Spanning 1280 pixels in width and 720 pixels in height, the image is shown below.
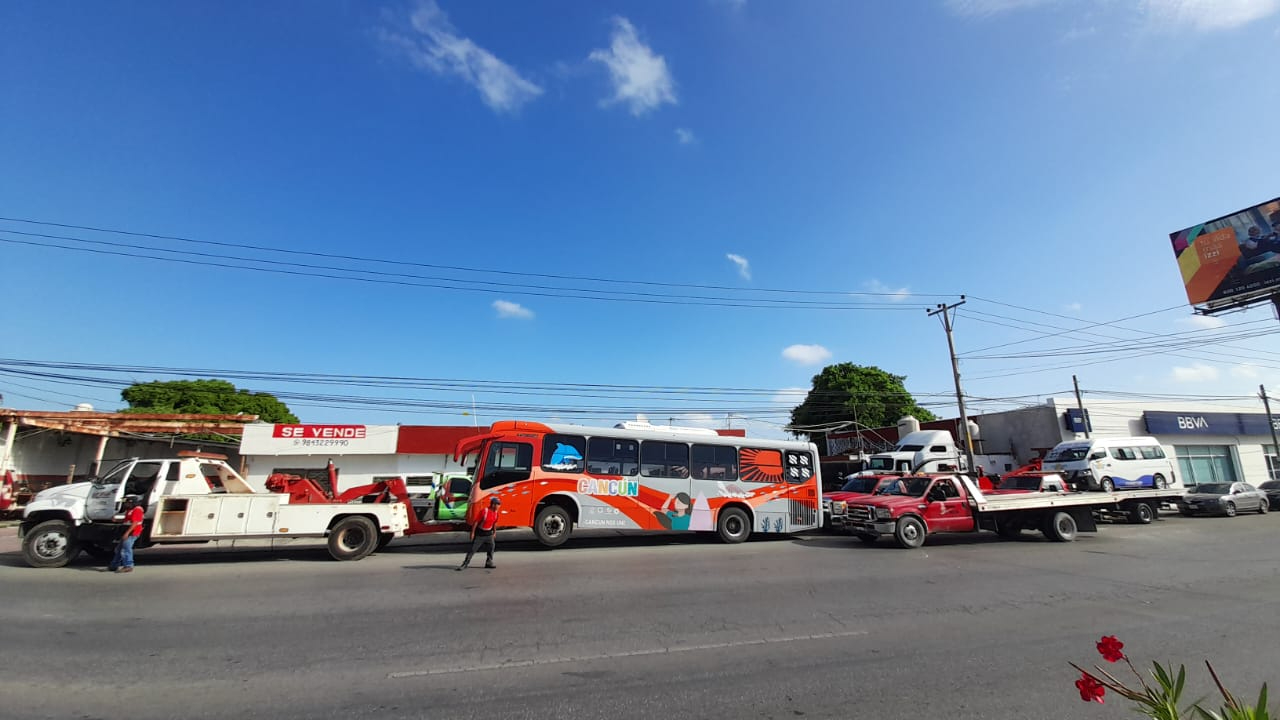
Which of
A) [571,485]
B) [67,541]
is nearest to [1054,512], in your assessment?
[571,485]

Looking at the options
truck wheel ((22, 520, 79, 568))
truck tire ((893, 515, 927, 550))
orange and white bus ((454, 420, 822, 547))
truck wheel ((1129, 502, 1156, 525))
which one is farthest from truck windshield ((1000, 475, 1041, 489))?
truck wheel ((22, 520, 79, 568))

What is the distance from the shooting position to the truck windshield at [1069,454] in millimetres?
24156

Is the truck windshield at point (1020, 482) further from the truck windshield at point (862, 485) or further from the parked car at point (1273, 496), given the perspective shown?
the parked car at point (1273, 496)

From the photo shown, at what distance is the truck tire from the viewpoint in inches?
545

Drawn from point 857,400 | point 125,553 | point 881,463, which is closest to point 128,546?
point 125,553

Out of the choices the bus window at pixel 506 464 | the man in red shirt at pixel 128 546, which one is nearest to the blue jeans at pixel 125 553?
the man in red shirt at pixel 128 546

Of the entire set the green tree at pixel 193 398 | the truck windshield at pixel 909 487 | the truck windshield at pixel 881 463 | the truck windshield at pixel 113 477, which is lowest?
the truck windshield at pixel 909 487

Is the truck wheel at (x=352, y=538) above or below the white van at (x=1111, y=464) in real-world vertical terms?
below

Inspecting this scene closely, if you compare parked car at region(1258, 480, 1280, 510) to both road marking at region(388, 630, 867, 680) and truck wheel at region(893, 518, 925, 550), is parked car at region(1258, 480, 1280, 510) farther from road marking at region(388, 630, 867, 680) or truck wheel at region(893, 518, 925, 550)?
road marking at region(388, 630, 867, 680)

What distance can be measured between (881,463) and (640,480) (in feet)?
56.7

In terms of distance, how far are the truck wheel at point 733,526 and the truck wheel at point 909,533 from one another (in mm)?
3711

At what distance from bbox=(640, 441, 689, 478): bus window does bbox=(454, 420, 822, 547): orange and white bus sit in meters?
0.03

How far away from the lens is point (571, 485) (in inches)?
546

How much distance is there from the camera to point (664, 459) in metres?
14.9
